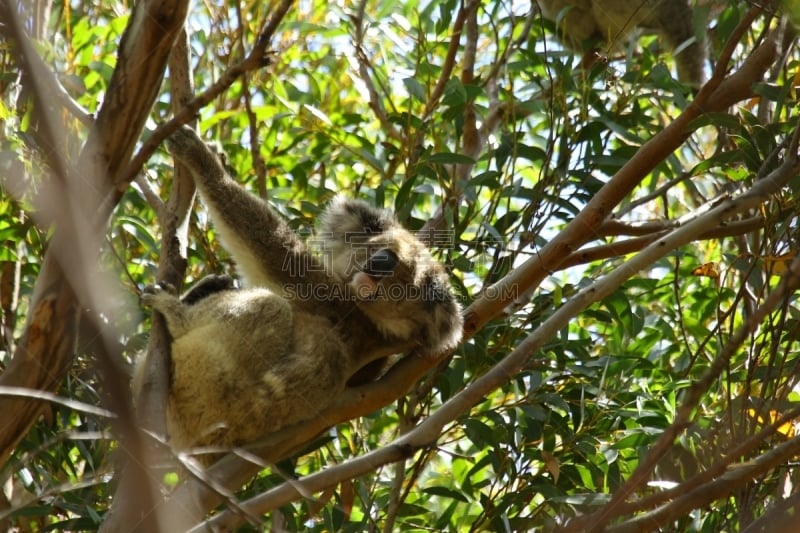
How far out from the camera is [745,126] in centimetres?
337

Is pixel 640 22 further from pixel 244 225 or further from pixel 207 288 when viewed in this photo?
pixel 207 288

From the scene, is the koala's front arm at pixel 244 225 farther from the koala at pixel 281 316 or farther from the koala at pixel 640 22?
the koala at pixel 640 22

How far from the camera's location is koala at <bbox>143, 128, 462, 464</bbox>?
327cm

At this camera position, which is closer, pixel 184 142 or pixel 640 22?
pixel 184 142

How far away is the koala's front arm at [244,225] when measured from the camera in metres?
3.49

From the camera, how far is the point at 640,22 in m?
5.41

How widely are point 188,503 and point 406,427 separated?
4.42ft

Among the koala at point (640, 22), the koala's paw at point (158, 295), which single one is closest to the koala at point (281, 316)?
the koala's paw at point (158, 295)

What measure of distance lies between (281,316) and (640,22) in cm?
313

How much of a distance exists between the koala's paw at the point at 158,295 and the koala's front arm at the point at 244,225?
Answer: 401 millimetres

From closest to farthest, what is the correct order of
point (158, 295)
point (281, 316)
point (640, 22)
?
point (158, 295), point (281, 316), point (640, 22)

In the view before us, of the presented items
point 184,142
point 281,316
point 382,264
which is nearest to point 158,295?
point 281,316

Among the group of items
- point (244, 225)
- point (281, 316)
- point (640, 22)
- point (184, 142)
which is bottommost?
point (281, 316)

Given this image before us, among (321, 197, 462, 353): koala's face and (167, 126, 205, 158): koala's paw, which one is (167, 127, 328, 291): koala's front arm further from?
(321, 197, 462, 353): koala's face
